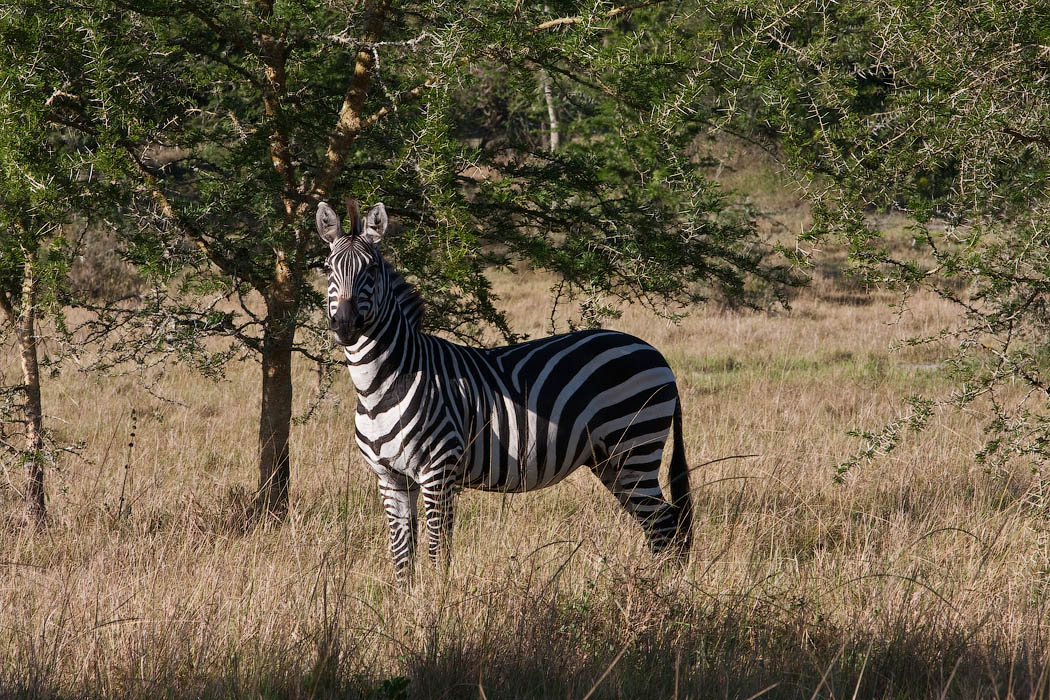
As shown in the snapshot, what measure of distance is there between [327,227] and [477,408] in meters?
1.27

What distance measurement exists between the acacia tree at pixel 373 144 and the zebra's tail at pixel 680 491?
34.8 inches

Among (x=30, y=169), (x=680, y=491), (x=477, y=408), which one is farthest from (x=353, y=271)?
(x=680, y=491)

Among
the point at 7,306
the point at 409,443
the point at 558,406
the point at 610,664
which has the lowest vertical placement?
the point at 610,664

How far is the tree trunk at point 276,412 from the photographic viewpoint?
574 cm

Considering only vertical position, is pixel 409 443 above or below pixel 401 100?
below

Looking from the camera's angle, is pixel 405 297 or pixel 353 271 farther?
pixel 405 297

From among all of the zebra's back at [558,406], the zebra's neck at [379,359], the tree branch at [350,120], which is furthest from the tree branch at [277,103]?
the zebra's back at [558,406]

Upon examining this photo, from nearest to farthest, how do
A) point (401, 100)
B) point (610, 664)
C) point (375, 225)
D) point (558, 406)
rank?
1. point (610, 664)
2. point (375, 225)
3. point (401, 100)
4. point (558, 406)

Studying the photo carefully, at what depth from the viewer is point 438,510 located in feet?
15.5

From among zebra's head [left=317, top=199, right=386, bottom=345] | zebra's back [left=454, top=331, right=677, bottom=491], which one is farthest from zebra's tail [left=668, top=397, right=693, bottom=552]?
zebra's head [left=317, top=199, right=386, bottom=345]

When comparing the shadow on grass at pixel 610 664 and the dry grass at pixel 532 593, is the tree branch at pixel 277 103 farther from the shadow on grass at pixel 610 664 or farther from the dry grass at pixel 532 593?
the shadow on grass at pixel 610 664

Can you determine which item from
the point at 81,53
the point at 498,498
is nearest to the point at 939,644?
the point at 498,498

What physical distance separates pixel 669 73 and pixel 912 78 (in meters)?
2.17

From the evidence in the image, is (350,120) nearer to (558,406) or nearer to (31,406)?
(558,406)
